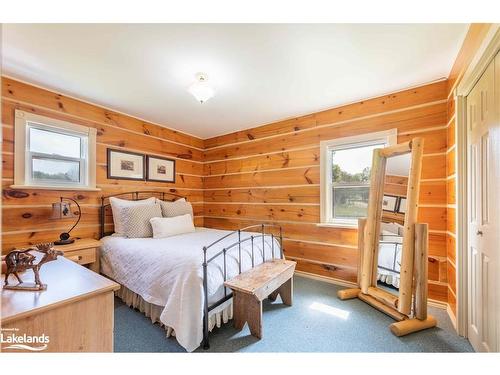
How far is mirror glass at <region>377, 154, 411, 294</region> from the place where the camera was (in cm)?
206

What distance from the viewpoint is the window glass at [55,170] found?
2301mm

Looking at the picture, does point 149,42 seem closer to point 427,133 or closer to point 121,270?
point 121,270

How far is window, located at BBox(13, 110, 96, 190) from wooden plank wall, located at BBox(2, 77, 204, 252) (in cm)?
6

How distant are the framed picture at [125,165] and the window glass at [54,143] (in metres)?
0.36

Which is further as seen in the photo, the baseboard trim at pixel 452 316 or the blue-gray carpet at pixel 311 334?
the baseboard trim at pixel 452 316

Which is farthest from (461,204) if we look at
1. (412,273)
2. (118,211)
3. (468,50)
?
(118,211)

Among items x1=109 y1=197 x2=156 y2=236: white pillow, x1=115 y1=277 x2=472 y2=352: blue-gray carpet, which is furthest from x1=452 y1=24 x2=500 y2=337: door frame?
x1=109 y1=197 x2=156 y2=236: white pillow

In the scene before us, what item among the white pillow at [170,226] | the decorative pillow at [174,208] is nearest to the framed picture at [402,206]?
the white pillow at [170,226]

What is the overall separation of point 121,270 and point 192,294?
1.04 meters

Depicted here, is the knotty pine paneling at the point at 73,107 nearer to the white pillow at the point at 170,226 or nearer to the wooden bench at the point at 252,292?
the white pillow at the point at 170,226
